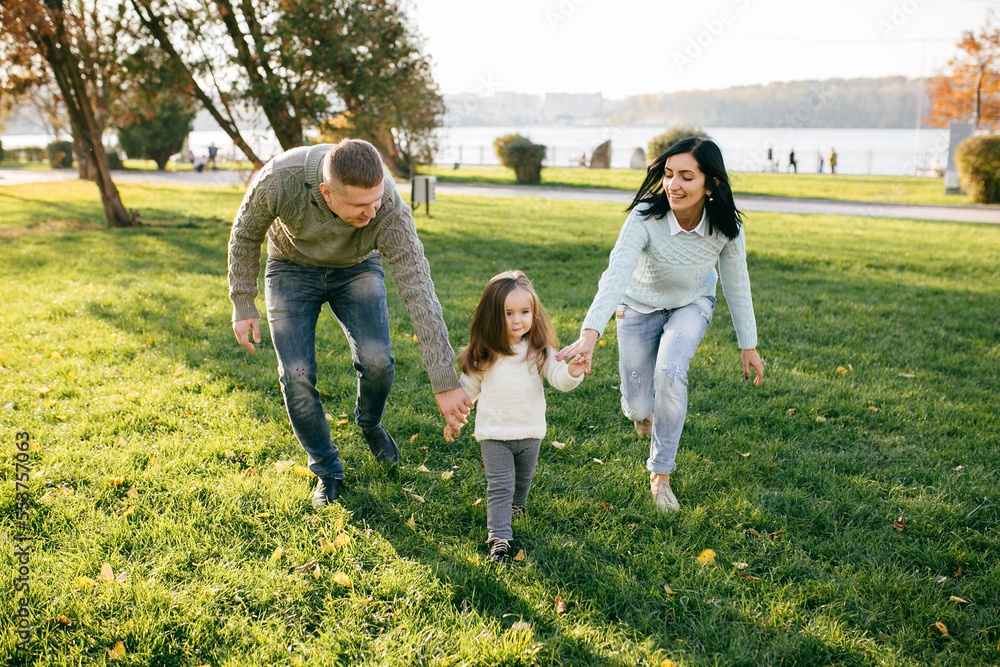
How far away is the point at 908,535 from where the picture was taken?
11.3 feet

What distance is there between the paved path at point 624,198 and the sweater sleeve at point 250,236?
11994 millimetres

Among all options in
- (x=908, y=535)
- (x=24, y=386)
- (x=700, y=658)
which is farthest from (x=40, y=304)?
(x=908, y=535)

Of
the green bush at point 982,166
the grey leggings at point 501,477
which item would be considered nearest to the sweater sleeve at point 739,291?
the grey leggings at point 501,477

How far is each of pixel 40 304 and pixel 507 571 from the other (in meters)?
6.78

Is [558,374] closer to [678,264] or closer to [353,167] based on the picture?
[678,264]

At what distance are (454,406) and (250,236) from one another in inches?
53.7

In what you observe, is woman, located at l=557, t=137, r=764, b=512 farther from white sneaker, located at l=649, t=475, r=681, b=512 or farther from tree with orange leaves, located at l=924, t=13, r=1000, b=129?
tree with orange leaves, located at l=924, t=13, r=1000, b=129

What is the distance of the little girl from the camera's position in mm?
3133

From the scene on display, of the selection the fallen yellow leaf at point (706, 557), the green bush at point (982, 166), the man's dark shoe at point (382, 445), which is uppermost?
the green bush at point (982, 166)

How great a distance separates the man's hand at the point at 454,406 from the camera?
124 inches

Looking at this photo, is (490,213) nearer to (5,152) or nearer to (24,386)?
(24,386)

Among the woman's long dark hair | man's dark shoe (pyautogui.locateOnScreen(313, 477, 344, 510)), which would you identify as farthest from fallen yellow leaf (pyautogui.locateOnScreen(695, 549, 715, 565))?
man's dark shoe (pyautogui.locateOnScreen(313, 477, 344, 510))

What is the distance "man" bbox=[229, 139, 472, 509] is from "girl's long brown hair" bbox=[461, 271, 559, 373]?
0.14 meters

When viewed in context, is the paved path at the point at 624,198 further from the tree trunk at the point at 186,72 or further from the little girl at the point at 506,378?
the little girl at the point at 506,378
